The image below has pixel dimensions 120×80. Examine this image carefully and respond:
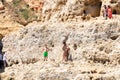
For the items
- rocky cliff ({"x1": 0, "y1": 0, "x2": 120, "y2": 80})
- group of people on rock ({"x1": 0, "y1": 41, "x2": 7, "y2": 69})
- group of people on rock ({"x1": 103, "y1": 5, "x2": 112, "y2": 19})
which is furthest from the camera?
group of people on rock ({"x1": 0, "y1": 41, "x2": 7, "y2": 69})

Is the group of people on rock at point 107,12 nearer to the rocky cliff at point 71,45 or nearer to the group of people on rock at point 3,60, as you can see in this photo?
the rocky cliff at point 71,45

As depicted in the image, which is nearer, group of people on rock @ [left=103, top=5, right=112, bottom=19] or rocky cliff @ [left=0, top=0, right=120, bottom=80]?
rocky cliff @ [left=0, top=0, right=120, bottom=80]

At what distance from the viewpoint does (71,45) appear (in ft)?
59.1

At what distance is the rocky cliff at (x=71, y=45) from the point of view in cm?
1557

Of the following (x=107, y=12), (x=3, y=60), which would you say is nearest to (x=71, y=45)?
(x=107, y=12)

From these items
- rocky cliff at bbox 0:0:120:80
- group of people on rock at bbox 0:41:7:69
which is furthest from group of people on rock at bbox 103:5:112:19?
group of people on rock at bbox 0:41:7:69

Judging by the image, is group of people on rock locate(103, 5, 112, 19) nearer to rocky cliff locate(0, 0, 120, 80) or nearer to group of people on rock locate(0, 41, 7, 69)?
rocky cliff locate(0, 0, 120, 80)

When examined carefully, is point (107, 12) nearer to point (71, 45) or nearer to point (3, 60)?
point (71, 45)

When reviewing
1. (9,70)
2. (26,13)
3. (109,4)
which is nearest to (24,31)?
(9,70)

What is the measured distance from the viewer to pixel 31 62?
19.0m

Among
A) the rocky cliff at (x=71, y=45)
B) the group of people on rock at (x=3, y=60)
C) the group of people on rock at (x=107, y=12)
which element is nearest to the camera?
the rocky cliff at (x=71, y=45)

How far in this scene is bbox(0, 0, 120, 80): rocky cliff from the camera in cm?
1557

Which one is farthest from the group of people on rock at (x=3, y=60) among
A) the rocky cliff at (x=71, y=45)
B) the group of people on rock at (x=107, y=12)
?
the group of people on rock at (x=107, y=12)

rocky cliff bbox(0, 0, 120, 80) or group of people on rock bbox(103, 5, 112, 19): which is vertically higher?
group of people on rock bbox(103, 5, 112, 19)
